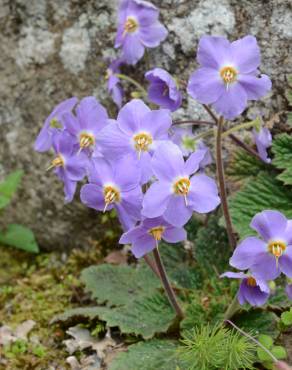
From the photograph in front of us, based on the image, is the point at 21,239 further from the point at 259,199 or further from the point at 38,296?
the point at 259,199

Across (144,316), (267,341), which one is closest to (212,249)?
(144,316)

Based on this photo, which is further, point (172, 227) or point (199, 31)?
point (199, 31)

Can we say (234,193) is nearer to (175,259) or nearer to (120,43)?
(175,259)

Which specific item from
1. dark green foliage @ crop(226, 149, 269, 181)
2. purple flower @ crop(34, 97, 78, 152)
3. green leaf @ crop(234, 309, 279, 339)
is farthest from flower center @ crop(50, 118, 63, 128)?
green leaf @ crop(234, 309, 279, 339)

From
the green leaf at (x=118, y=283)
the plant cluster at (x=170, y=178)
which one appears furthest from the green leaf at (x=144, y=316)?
the green leaf at (x=118, y=283)

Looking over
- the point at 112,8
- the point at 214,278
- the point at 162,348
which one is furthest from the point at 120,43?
the point at 162,348

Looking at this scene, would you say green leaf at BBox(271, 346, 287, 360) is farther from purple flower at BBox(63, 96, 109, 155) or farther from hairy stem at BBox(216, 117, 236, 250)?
purple flower at BBox(63, 96, 109, 155)
